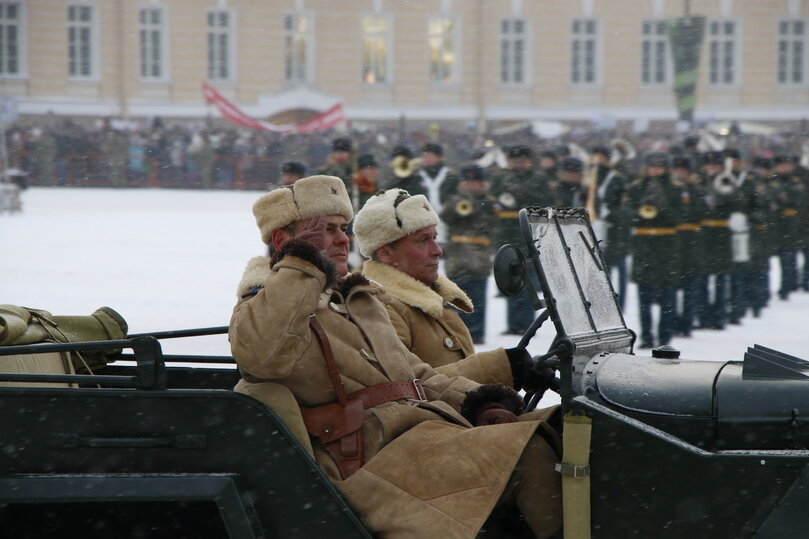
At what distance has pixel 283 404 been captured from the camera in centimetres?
303

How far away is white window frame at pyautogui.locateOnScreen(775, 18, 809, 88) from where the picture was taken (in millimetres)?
41312

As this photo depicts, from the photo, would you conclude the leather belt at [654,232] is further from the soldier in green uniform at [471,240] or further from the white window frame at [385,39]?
the white window frame at [385,39]

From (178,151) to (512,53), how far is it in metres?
12.8

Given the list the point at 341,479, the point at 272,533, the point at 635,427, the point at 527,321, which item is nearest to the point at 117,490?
the point at 272,533

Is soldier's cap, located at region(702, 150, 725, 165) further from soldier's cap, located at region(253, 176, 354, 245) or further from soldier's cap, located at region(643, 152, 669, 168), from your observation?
soldier's cap, located at region(253, 176, 354, 245)

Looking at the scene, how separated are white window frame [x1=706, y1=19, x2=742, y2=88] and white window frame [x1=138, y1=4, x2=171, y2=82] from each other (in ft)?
62.8

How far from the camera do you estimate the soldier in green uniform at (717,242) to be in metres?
11.6

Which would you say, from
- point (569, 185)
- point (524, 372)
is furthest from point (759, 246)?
point (524, 372)

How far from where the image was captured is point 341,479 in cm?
310

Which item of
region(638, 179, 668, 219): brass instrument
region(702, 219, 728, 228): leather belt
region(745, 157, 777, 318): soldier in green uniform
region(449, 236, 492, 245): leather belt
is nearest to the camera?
region(449, 236, 492, 245): leather belt

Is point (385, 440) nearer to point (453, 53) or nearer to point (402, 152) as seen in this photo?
point (402, 152)

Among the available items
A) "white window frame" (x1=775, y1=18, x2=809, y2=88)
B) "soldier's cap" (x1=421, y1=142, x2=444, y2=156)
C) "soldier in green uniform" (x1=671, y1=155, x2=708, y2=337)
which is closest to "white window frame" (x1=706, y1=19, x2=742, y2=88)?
"white window frame" (x1=775, y1=18, x2=809, y2=88)

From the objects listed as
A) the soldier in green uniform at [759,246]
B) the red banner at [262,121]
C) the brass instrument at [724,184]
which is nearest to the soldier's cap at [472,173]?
the brass instrument at [724,184]

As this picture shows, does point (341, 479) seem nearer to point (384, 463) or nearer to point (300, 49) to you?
point (384, 463)
